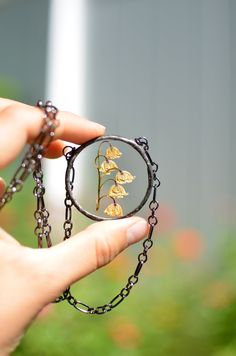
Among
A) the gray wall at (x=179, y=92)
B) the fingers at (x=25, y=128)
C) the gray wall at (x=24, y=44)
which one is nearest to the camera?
the fingers at (x=25, y=128)

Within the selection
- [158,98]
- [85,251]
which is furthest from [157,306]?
[85,251]

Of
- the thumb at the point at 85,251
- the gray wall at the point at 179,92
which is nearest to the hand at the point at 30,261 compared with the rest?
the thumb at the point at 85,251

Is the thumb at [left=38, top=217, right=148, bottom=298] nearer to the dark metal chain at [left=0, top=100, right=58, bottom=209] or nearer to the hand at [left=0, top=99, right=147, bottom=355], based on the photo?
the hand at [left=0, top=99, right=147, bottom=355]

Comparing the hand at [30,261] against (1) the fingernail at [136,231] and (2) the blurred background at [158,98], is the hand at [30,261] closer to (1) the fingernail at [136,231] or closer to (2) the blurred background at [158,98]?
(1) the fingernail at [136,231]

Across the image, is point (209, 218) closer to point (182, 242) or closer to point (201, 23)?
point (182, 242)

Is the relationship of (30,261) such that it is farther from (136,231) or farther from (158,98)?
(158,98)

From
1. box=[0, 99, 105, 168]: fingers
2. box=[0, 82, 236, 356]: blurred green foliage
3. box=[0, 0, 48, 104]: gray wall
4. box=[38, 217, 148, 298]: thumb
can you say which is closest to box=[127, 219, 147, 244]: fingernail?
box=[38, 217, 148, 298]: thumb
